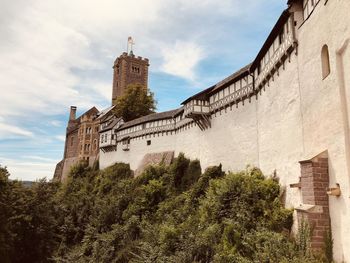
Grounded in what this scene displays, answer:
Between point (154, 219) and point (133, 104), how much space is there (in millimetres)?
27263

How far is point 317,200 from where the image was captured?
10.2 m

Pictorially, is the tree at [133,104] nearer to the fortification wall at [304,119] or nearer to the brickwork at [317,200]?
the fortification wall at [304,119]

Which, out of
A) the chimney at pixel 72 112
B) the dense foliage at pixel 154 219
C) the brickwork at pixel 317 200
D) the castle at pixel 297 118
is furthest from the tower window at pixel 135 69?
the brickwork at pixel 317 200

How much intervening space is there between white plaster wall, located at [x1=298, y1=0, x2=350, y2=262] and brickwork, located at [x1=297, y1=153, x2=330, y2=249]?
0.76 ft

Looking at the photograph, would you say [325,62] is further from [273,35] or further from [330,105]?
[273,35]

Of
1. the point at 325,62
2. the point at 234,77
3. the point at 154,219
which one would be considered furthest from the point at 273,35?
the point at 154,219

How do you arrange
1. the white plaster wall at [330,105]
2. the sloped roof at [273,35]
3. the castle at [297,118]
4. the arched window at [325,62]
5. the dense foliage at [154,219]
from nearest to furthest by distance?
the white plaster wall at [330,105] < the castle at [297,118] < the arched window at [325,62] < the dense foliage at [154,219] < the sloped roof at [273,35]

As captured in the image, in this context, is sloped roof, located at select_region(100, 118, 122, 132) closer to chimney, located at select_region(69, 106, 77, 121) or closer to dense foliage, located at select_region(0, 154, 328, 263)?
dense foliage, located at select_region(0, 154, 328, 263)

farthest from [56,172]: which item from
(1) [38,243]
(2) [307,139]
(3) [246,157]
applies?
(2) [307,139]

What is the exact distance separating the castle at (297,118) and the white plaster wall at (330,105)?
0.09 ft

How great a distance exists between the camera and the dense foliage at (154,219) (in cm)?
1316

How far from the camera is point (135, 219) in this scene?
25094mm

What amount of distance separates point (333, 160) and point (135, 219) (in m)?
18.2

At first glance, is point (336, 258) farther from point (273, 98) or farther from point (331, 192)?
point (273, 98)
